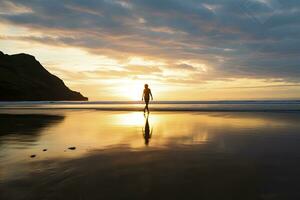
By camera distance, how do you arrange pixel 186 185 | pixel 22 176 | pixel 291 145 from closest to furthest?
pixel 186 185
pixel 22 176
pixel 291 145

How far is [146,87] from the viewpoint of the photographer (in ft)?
114

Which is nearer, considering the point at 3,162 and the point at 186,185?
the point at 186,185

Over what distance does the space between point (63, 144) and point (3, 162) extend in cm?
378

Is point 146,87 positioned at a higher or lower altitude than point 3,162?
higher

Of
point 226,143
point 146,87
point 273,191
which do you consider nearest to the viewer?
point 273,191

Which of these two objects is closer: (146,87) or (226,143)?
(226,143)

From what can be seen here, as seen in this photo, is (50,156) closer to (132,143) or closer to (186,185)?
(132,143)

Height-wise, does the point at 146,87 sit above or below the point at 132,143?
above

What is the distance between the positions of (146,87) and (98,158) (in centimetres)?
2515

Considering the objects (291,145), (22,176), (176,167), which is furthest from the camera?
(291,145)

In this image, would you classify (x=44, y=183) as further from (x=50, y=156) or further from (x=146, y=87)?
(x=146, y=87)

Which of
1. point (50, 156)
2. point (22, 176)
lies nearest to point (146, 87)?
point (50, 156)

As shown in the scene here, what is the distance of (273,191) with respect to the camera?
623cm

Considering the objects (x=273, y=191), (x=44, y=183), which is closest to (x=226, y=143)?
(x=273, y=191)
